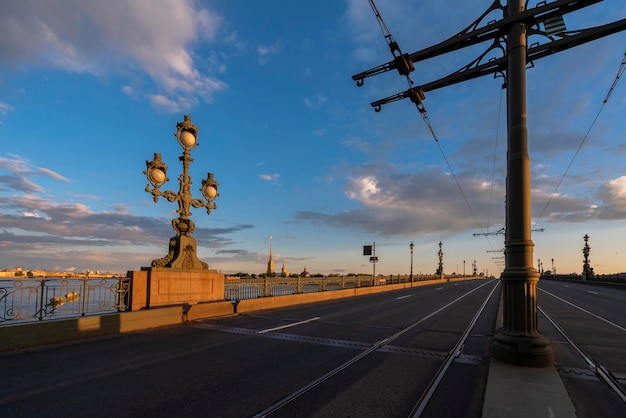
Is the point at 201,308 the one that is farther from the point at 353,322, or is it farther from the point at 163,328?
the point at 353,322

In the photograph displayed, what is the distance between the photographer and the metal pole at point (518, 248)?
611cm

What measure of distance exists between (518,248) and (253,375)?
17.1 ft

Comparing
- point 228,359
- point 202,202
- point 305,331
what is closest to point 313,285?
point 202,202

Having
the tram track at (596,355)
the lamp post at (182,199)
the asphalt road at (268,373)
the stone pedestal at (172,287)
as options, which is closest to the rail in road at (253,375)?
the asphalt road at (268,373)

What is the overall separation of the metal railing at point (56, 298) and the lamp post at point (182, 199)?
2.45m

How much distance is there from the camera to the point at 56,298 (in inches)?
338

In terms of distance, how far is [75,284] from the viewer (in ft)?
29.7

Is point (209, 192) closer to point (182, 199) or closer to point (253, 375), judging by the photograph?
point (182, 199)

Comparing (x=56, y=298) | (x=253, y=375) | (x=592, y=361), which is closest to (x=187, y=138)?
(x=56, y=298)

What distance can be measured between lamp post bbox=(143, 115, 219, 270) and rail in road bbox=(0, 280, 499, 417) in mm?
3904

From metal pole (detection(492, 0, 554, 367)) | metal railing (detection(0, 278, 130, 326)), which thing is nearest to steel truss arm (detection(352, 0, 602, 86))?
metal pole (detection(492, 0, 554, 367))

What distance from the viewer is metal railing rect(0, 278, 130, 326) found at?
25.0 ft

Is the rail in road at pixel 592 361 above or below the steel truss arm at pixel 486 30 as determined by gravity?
below

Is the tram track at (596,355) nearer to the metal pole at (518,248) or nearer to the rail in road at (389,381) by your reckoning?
the metal pole at (518,248)
